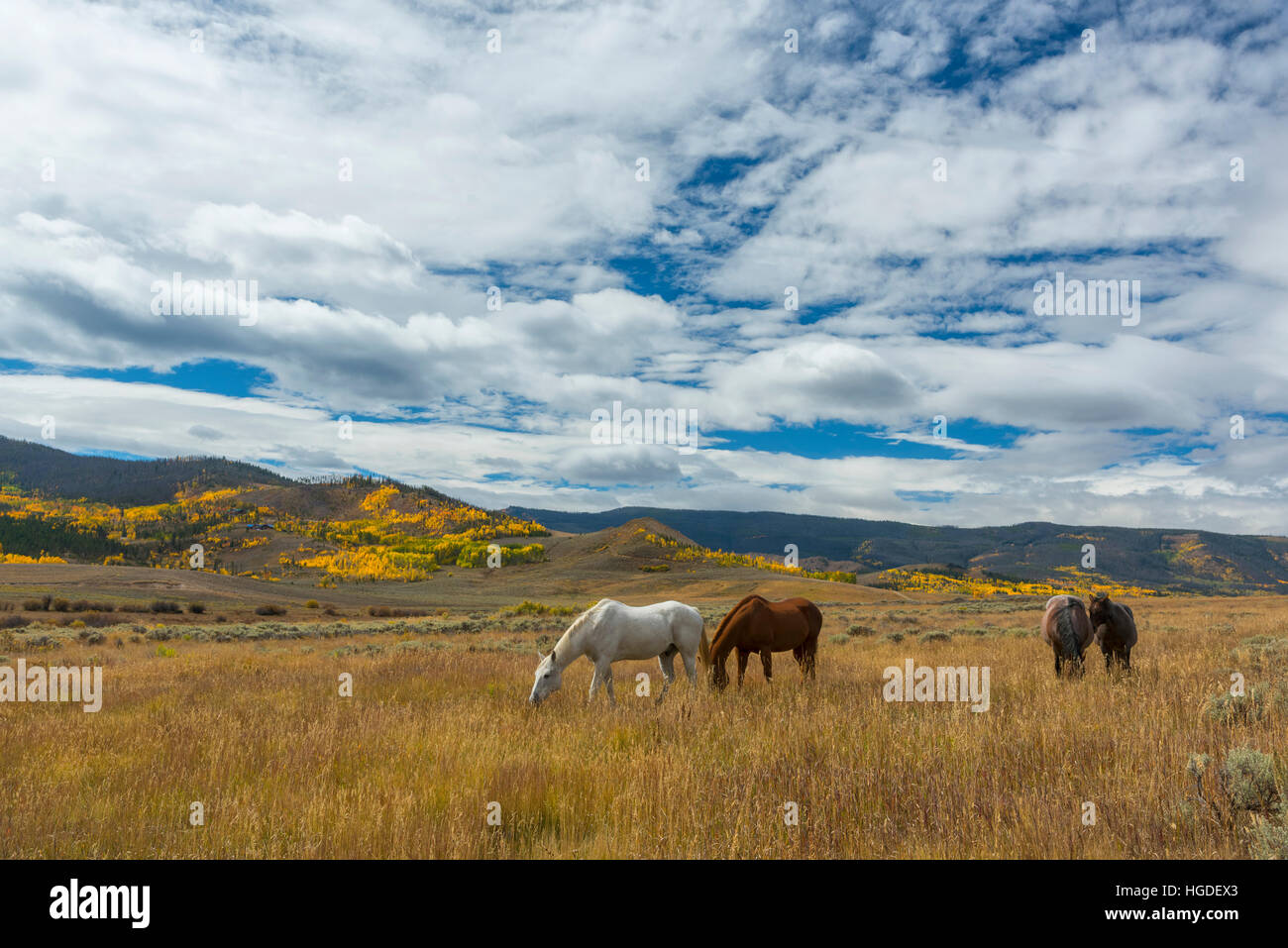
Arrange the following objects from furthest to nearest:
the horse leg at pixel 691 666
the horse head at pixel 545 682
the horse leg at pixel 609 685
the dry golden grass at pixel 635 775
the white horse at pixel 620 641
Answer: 1. the horse leg at pixel 691 666
2. the white horse at pixel 620 641
3. the horse head at pixel 545 682
4. the horse leg at pixel 609 685
5. the dry golden grass at pixel 635 775

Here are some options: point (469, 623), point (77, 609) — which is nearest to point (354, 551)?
point (77, 609)

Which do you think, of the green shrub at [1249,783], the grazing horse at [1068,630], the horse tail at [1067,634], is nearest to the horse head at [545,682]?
the green shrub at [1249,783]

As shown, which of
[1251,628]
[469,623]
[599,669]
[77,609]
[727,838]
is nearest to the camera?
[727,838]

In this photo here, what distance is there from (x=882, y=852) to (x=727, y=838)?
106 centimetres

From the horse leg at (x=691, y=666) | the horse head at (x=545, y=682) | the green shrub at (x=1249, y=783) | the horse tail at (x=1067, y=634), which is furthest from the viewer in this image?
the horse leg at (x=691, y=666)

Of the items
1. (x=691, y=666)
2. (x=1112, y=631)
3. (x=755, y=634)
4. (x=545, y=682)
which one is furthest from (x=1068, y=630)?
(x=545, y=682)

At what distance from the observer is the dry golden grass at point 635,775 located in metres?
4.44

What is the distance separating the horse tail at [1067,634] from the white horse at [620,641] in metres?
6.42

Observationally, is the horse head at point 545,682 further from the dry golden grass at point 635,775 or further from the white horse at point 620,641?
the dry golden grass at point 635,775

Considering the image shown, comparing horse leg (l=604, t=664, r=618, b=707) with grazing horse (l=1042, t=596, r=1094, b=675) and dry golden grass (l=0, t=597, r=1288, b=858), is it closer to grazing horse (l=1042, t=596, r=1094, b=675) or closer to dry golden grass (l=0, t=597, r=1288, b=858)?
dry golden grass (l=0, t=597, r=1288, b=858)
